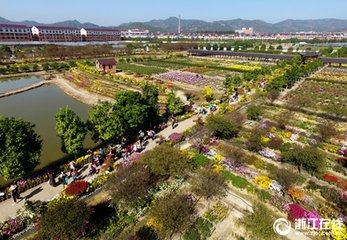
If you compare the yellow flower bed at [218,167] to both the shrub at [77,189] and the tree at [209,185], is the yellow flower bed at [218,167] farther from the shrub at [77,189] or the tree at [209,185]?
the shrub at [77,189]

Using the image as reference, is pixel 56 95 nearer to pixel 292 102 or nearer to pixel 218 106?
pixel 218 106

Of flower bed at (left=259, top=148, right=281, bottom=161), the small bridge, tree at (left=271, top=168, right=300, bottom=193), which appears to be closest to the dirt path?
the small bridge

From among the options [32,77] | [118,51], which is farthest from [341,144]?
[118,51]

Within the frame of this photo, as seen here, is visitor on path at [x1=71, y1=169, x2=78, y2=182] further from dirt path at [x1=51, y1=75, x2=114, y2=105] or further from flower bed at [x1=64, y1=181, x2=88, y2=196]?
dirt path at [x1=51, y1=75, x2=114, y2=105]

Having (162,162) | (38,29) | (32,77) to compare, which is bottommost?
(32,77)

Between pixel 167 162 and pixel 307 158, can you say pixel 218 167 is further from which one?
pixel 307 158

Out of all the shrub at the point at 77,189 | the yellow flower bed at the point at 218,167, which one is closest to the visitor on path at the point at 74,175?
the shrub at the point at 77,189
